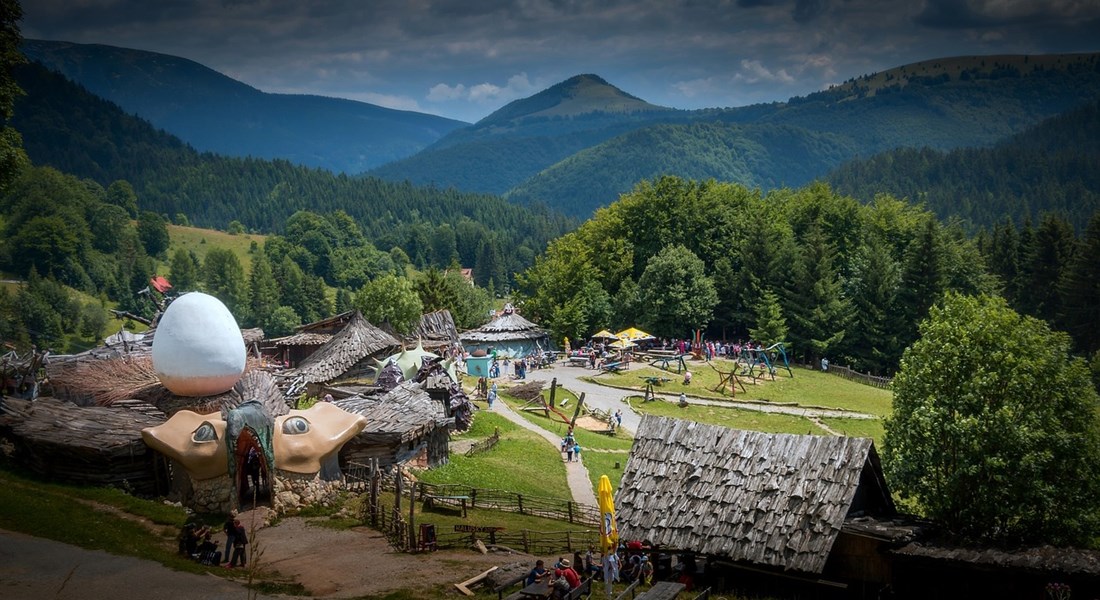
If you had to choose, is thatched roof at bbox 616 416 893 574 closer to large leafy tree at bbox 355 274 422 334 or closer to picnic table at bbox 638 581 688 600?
picnic table at bbox 638 581 688 600

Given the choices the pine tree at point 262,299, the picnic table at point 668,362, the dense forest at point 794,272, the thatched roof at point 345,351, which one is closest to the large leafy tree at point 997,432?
the thatched roof at point 345,351

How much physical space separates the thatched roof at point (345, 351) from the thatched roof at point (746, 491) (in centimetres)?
3316

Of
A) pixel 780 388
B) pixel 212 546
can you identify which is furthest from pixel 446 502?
pixel 780 388

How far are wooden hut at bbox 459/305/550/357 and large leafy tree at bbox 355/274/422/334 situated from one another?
597 cm

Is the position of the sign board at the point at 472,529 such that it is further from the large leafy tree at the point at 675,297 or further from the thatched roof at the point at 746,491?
the large leafy tree at the point at 675,297

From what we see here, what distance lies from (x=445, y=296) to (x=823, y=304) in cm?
3692

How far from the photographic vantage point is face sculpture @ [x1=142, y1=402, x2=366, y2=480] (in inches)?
1152

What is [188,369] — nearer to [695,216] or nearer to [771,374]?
[771,374]

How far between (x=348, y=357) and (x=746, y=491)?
38.2 m

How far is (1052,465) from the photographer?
26406mm

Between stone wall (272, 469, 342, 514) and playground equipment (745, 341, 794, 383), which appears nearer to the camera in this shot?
stone wall (272, 469, 342, 514)

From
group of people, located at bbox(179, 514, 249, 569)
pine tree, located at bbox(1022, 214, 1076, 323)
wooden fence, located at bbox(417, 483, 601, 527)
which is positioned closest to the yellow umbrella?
wooden fence, located at bbox(417, 483, 601, 527)

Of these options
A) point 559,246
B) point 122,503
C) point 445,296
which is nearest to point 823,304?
point 559,246

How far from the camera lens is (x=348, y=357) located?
58094 millimetres
